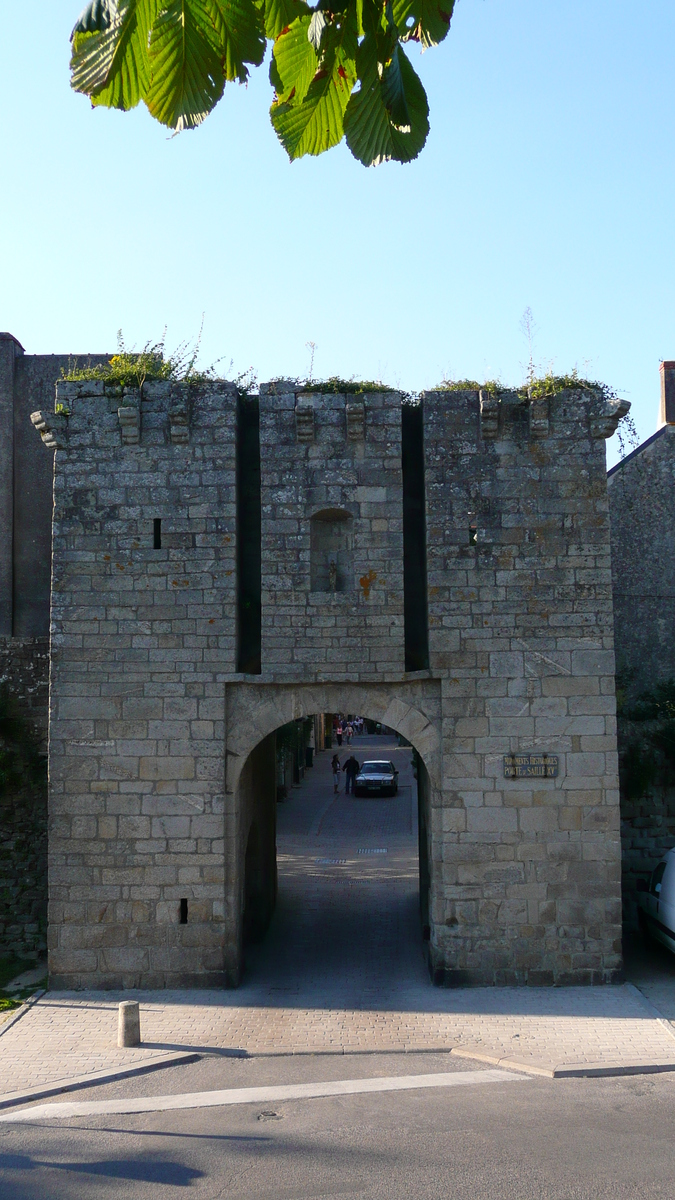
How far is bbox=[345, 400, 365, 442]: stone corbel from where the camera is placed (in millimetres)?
11094

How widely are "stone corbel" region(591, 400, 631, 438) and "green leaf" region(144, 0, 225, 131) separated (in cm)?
946

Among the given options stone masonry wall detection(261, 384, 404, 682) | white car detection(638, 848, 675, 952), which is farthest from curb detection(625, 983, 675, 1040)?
stone masonry wall detection(261, 384, 404, 682)

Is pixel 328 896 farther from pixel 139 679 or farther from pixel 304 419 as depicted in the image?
pixel 304 419

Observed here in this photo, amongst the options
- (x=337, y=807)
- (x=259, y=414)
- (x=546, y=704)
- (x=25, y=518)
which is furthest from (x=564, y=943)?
(x=337, y=807)

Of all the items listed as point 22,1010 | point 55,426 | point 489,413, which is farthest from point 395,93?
point 22,1010

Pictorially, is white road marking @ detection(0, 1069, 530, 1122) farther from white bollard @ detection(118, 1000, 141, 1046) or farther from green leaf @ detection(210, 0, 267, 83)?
green leaf @ detection(210, 0, 267, 83)

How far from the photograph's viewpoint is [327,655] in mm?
10969

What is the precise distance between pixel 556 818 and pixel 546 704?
1.30m

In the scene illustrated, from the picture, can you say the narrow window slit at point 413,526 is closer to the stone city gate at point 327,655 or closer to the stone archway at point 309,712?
the stone city gate at point 327,655

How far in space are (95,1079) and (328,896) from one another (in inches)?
299

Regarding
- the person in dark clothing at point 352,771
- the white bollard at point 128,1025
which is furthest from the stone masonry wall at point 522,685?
the person in dark clothing at point 352,771

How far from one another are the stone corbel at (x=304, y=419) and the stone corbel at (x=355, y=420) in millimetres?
443

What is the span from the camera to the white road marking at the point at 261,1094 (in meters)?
7.71

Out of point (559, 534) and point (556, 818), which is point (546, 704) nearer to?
point (556, 818)
